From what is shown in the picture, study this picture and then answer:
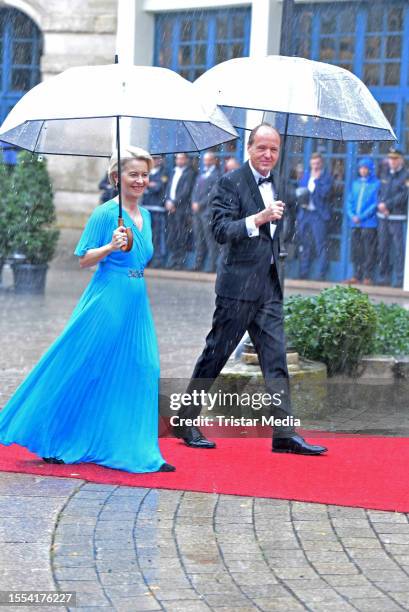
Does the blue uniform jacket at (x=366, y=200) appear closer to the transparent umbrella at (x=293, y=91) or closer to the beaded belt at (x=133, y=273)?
the transparent umbrella at (x=293, y=91)

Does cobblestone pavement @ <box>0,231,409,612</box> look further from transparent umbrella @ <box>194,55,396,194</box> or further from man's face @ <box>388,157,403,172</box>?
man's face @ <box>388,157,403,172</box>

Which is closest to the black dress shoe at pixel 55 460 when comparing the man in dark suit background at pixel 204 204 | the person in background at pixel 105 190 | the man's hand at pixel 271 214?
the man's hand at pixel 271 214

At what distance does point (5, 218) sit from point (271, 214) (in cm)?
957

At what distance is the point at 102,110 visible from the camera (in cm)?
650

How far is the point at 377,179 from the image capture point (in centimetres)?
1777

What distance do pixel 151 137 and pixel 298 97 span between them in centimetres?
91

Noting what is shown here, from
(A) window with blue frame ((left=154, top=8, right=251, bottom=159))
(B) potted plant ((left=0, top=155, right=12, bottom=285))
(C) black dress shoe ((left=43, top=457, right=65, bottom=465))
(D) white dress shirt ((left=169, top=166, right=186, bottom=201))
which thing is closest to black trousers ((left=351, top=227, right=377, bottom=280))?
(A) window with blue frame ((left=154, top=8, right=251, bottom=159))

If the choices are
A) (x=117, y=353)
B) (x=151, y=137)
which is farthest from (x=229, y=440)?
(x=151, y=137)

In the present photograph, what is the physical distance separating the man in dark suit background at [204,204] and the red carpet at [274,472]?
1092 centimetres

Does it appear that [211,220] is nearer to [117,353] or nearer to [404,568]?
[117,353]

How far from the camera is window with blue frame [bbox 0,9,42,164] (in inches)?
855

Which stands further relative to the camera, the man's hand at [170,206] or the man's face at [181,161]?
the man's hand at [170,206]

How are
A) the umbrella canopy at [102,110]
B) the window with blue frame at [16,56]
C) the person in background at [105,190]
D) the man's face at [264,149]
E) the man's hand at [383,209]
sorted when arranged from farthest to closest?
the window with blue frame at [16,56] → the person in background at [105,190] → the man's hand at [383,209] → the man's face at [264,149] → the umbrella canopy at [102,110]

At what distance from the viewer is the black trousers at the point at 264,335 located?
7312mm
